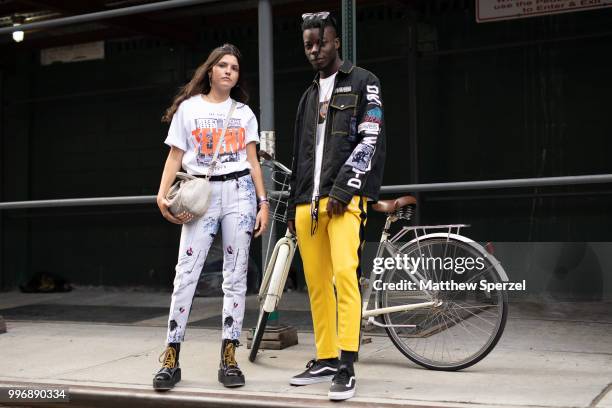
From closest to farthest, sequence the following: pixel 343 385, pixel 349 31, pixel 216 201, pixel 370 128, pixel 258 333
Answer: pixel 343 385 → pixel 370 128 → pixel 216 201 → pixel 258 333 → pixel 349 31

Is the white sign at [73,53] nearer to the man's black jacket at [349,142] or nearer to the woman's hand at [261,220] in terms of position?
the woman's hand at [261,220]

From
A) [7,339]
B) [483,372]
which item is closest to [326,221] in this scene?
[483,372]

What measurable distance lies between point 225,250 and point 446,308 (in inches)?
→ 51.7

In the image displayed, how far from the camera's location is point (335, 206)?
412 cm

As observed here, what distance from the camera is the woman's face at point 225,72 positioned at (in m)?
4.54

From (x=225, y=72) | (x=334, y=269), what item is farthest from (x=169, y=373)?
(x=225, y=72)

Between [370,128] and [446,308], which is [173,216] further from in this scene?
[446,308]

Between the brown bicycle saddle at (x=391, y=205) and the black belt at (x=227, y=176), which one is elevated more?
the black belt at (x=227, y=176)

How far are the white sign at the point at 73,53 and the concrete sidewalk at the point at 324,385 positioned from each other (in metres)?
4.76

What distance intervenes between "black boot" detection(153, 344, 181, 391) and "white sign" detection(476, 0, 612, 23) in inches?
188

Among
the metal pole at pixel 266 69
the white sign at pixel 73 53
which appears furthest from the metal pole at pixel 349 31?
the white sign at pixel 73 53

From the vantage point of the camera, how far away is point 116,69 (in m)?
10.6

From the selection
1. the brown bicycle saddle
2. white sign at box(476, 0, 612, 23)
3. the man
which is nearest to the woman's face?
the man

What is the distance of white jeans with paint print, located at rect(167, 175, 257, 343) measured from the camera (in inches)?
176
